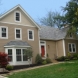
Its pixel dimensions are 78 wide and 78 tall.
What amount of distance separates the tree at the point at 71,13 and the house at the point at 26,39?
2.07 metres

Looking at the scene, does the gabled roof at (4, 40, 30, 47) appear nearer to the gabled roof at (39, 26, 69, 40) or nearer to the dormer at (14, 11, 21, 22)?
the dormer at (14, 11, 21, 22)

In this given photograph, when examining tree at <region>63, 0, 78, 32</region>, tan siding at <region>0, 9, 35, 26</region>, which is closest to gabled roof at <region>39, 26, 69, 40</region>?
tree at <region>63, 0, 78, 32</region>

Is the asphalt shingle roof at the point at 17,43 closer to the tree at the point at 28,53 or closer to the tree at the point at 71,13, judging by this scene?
the tree at the point at 28,53

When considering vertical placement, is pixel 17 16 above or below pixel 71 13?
below

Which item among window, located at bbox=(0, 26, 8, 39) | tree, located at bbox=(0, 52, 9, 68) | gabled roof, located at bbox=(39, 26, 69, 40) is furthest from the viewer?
gabled roof, located at bbox=(39, 26, 69, 40)

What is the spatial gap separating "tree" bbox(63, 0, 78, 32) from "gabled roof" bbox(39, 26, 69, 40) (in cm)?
182

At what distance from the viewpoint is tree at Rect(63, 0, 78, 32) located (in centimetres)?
3189

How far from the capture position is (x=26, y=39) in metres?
29.1

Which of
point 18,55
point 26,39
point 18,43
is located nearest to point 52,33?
point 26,39

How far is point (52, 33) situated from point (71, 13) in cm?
507

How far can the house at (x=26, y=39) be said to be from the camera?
26828 millimetres

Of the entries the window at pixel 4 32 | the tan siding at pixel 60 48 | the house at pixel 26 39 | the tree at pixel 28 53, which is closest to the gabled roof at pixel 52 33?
the house at pixel 26 39

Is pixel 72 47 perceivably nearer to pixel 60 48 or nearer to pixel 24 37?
pixel 60 48

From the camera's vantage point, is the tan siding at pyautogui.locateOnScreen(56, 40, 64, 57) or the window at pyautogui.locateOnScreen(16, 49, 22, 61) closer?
the window at pyautogui.locateOnScreen(16, 49, 22, 61)
